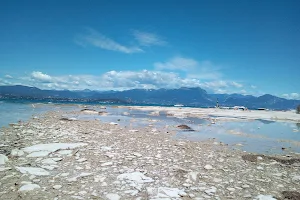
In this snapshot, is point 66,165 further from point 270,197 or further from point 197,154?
point 270,197

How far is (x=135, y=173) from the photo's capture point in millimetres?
6047

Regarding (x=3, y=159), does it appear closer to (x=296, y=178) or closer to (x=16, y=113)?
(x=296, y=178)

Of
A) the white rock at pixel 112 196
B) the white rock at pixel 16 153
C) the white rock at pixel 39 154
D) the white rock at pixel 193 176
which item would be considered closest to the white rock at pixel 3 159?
the white rock at pixel 16 153

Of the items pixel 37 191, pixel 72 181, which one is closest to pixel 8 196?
pixel 37 191

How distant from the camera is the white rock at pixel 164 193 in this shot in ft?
15.5

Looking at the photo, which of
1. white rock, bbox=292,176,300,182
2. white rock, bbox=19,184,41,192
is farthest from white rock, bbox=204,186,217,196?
white rock, bbox=19,184,41,192

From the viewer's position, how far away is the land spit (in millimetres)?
4859

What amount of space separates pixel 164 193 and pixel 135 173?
139 centimetres

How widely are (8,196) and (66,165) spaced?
7.05ft

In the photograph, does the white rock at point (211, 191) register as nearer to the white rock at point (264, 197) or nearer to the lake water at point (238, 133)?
the white rock at point (264, 197)

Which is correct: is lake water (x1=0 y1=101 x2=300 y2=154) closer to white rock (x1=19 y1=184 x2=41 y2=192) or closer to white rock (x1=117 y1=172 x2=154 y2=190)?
white rock (x1=117 y1=172 x2=154 y2=190)

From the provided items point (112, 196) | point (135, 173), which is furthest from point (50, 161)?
point (112, 196)

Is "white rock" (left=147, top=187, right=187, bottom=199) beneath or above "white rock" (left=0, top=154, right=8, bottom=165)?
beneath

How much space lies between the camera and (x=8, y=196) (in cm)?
438
